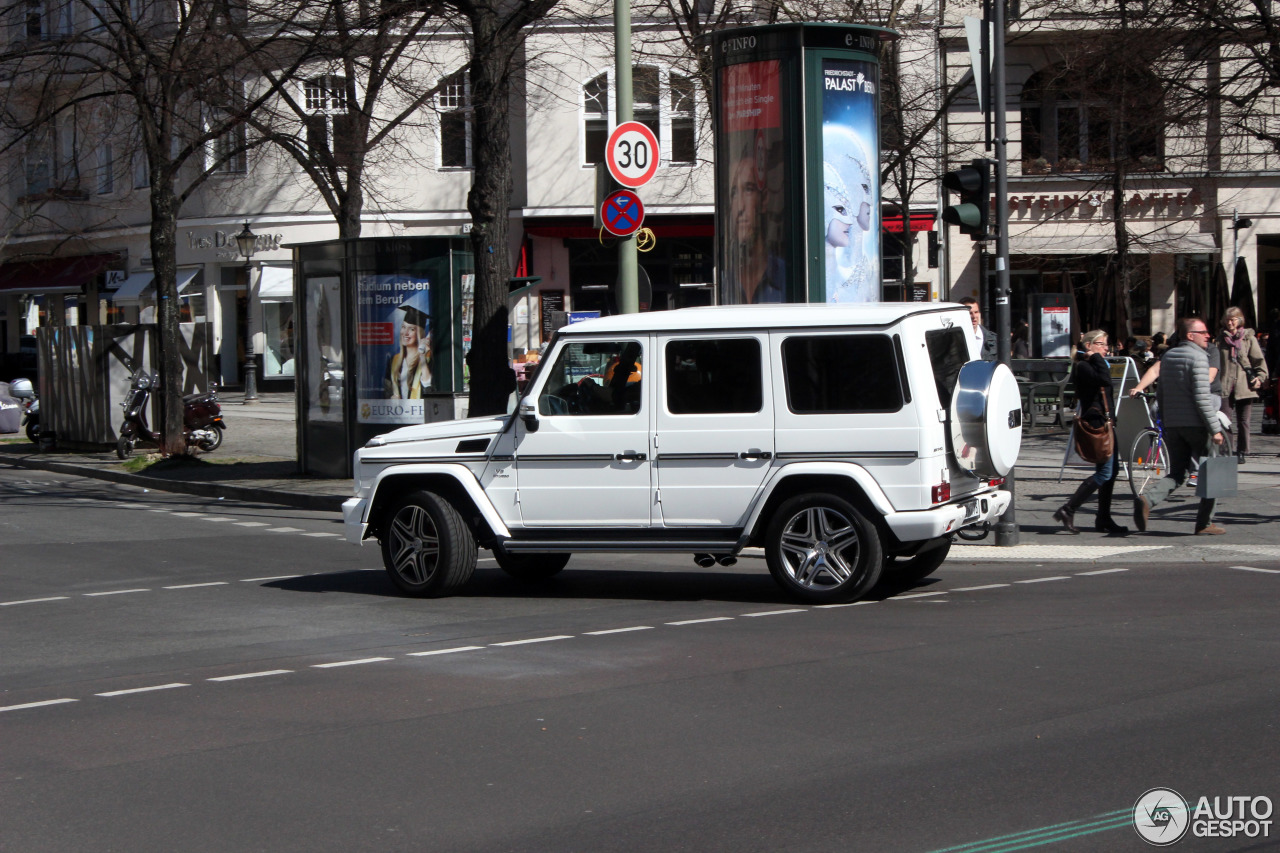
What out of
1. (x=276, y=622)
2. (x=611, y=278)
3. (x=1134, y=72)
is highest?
(x=1134, y=72)

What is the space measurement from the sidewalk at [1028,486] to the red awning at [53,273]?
13.7 m

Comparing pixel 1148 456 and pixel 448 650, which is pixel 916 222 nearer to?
pixel 1148 456

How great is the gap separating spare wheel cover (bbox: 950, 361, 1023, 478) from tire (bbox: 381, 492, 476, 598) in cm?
336

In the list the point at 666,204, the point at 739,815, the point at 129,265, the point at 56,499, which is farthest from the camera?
the point at 129,265

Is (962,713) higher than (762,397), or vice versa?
(762,397)

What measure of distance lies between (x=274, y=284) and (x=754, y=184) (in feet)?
81.7

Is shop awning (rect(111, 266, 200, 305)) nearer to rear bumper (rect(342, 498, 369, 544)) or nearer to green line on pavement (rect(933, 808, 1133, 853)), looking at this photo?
rear bumper (rect(342, 498, 369, 544))

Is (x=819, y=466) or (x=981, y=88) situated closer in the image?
(x=819, y=466)

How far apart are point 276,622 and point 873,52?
354 inches

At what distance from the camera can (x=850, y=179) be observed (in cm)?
1484

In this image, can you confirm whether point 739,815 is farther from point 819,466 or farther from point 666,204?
point 666,204

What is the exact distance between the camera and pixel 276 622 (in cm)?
929

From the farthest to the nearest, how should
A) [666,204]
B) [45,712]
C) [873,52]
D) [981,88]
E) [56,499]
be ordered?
[666,204], [56,499], [873,52], [981,88], [45,712]

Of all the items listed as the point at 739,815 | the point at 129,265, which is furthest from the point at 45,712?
the point at 129,265
